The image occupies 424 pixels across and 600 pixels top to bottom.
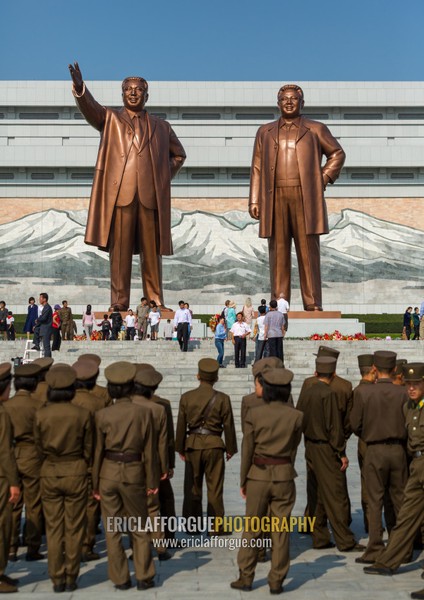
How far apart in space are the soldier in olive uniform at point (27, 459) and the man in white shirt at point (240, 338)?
6.54 metres

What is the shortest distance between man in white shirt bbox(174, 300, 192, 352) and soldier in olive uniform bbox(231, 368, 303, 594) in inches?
310

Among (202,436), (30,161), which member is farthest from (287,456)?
(30,161)

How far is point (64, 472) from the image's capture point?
13.5 ft

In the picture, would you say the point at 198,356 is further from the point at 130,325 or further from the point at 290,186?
the point at 290,186

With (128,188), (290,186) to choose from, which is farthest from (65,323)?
(290,186)

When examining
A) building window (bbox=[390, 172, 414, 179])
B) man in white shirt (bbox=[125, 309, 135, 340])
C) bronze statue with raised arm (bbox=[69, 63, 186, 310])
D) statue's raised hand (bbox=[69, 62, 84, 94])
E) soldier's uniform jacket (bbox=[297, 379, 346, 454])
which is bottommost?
soldier's uniform jacket (bbox=[297, 379, 346, 454])

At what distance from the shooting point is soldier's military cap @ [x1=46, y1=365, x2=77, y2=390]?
4203 mm

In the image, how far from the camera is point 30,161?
83.7ft

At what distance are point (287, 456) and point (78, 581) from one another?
4.14ft

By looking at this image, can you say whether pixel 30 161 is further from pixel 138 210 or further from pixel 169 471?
pixel 169 471

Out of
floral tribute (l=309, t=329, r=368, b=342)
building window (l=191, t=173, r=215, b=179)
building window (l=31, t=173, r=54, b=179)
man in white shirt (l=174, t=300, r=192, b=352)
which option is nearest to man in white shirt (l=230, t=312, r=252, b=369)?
man in white shirt (l=174, t=300, r=192, b=352)

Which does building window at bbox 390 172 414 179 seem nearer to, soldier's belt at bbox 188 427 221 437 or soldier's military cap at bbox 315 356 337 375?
soldier's military cap at bbox 315 356 337 375

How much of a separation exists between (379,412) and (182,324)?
7.67m

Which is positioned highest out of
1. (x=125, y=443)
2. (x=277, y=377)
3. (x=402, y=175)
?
(x=402, y=175)
